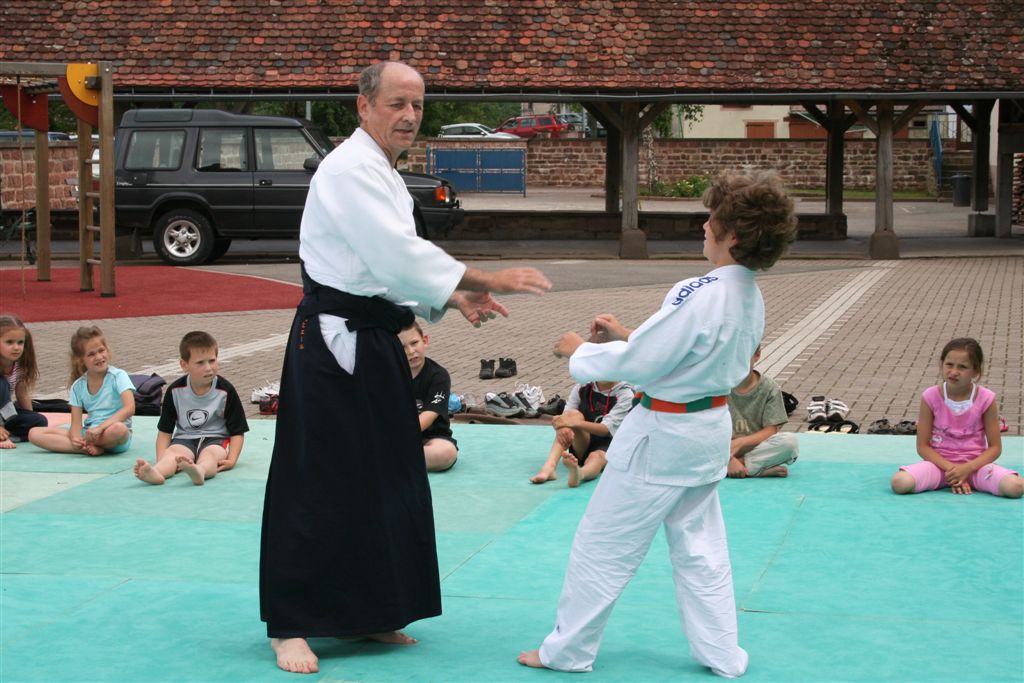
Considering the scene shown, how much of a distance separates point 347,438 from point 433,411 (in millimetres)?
3178

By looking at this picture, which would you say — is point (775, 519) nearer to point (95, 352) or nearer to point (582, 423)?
point (582, 423)

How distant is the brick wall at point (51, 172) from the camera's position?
27909 mm

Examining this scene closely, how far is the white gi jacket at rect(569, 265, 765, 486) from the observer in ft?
13.9

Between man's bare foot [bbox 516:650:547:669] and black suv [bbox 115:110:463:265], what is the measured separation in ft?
56.8

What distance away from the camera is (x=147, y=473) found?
23.8ft

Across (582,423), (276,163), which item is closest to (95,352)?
(582,423)

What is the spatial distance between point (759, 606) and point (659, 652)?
0.67 metres

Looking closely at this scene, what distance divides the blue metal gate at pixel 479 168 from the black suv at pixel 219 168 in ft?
83.1

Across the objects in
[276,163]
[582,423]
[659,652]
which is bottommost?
[659,652]

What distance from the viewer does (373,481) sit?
14.9ft

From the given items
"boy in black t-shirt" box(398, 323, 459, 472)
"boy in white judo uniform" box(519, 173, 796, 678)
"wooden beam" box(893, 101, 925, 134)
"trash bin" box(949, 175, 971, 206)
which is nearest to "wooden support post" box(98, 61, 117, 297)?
"boy in black t-shirt" box(398, 323, 459, 472)

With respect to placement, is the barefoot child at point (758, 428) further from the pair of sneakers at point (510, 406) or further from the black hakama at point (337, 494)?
the black hakama at point (337, 494)

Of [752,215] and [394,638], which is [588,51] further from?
[752,215]

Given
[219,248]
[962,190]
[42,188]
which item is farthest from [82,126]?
[962,190]
